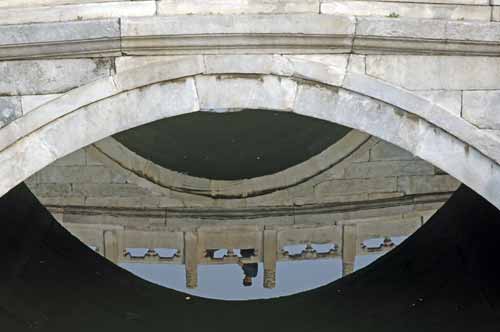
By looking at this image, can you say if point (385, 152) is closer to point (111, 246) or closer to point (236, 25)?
point (111, 246)

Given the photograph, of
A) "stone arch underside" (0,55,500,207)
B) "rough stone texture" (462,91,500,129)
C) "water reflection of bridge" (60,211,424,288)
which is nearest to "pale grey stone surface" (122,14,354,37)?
"stone arch underside" (0,55,500,207)

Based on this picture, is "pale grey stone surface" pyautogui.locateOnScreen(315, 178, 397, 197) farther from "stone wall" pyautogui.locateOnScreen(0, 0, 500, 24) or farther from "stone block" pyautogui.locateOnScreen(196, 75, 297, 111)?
"stone wall" pyautogui.locateOnScreen(0, 0, 500, 24)

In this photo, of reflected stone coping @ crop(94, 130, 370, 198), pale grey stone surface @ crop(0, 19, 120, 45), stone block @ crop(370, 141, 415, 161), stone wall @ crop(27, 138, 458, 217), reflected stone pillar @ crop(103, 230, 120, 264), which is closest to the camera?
pale grey stone surface @ crop(0, 19, 120, 45)

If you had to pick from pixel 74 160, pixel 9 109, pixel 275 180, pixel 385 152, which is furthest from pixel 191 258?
pixel 9 109

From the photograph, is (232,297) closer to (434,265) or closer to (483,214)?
(434,265)

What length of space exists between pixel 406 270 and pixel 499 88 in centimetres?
336

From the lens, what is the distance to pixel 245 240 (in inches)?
367

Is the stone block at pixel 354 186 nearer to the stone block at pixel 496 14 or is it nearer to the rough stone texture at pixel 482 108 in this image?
the rough stone texture at pixel 482 108

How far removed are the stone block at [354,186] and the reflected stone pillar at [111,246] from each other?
220 centimetres

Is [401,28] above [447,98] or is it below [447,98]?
above

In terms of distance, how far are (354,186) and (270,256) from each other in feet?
5.33

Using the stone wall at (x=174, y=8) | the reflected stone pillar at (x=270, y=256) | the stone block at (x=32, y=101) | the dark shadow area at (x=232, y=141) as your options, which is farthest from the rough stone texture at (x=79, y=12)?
the dark shadow area at (x=232, y=141)

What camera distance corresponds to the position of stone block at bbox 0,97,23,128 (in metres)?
5.15

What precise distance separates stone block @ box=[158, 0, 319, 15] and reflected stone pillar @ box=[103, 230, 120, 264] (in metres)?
4.19
